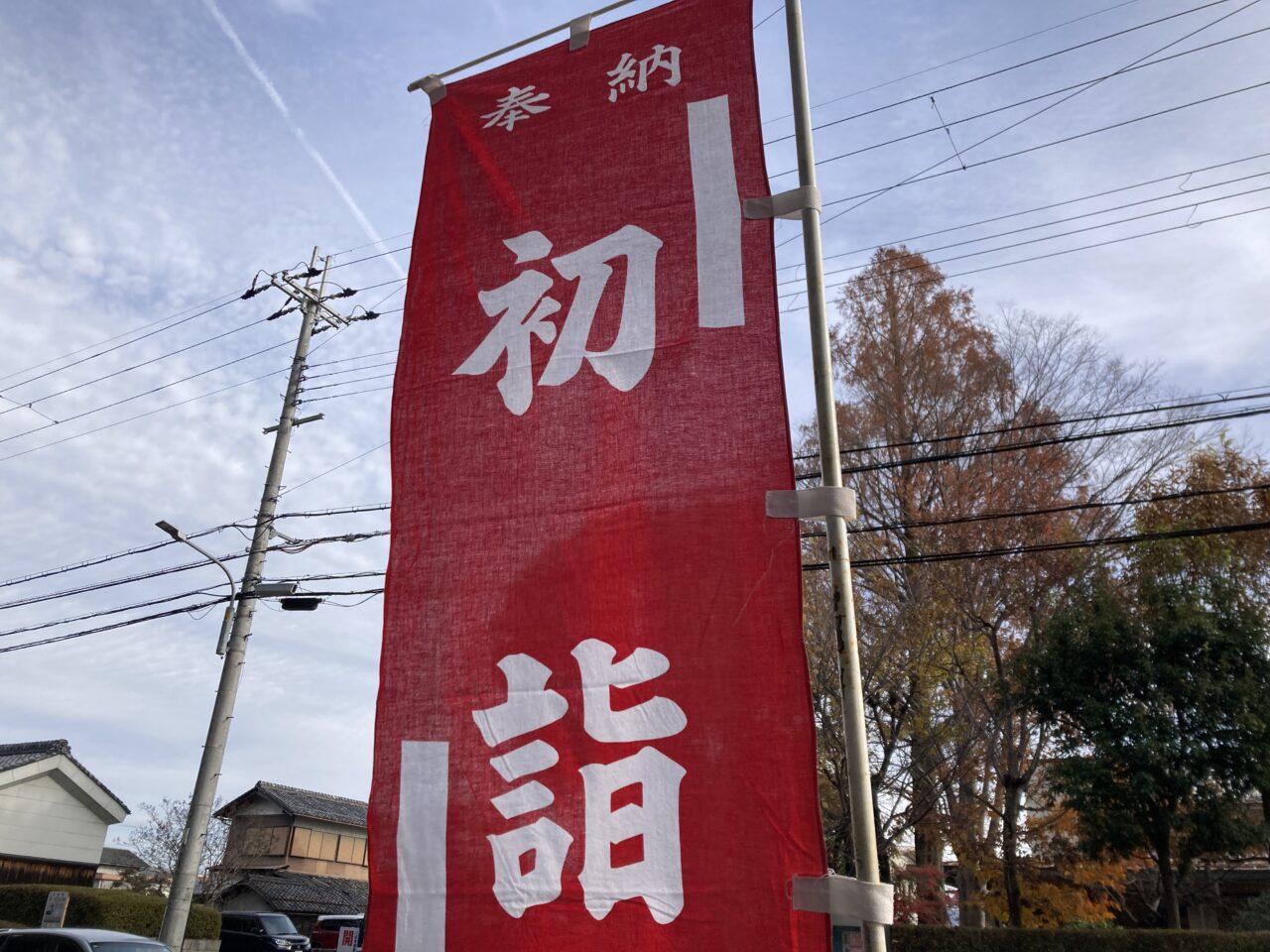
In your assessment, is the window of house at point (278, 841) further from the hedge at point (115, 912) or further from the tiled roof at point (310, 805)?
the hedge at point (115, 912)

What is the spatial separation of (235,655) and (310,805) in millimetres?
22069

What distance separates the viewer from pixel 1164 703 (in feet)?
40.4

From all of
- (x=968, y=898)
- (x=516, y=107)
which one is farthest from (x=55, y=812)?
(x=516, y=107)

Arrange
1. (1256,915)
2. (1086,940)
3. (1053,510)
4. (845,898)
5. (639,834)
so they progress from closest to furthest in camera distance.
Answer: (845,898), (639,834), (1053,510), (1086,940), (1256,915)

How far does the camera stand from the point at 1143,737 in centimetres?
1195

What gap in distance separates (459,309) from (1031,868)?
46.6ft

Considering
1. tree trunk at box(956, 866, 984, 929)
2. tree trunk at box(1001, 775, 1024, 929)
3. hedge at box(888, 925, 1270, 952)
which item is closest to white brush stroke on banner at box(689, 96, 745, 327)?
hedge at box(888, 925, 1270, 952)

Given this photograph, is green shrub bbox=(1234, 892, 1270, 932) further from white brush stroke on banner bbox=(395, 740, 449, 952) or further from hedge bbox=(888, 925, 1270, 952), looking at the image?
white brush stroke on banner bbox=(395, 740, 449, 952)

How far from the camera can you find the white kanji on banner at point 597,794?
2.73 m

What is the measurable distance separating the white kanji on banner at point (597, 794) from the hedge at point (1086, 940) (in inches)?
443

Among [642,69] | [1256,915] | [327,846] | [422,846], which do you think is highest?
[642,69]

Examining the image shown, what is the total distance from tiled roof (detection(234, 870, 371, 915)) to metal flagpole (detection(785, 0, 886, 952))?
27371 mm

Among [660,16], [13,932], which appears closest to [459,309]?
[660,16]

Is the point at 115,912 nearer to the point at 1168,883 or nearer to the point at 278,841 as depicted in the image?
the point at 278,841
